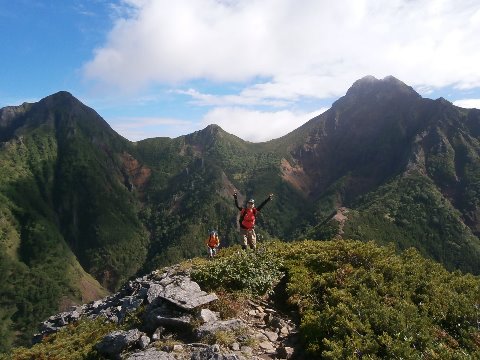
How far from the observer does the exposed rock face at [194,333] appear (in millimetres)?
12195

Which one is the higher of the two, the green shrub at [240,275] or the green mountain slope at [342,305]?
the green shrub at [240,275]

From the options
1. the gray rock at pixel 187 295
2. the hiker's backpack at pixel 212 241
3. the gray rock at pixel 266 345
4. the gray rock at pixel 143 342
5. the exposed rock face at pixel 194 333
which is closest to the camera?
the exposed rock face at pixel 194 333

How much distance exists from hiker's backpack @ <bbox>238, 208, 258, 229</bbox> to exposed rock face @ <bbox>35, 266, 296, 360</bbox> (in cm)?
731

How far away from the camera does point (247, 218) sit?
23.4 m

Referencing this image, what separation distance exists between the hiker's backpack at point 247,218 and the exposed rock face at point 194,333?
731 cm

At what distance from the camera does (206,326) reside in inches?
521

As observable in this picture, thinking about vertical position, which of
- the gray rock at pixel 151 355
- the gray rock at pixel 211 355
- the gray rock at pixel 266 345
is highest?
the gray rock at pixel 211 355

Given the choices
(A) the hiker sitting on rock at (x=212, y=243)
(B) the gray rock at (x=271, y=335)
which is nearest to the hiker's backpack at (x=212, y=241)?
(A) the hiker sitting on rock at (x=212, y=243)

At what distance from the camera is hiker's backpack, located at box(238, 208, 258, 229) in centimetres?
2339

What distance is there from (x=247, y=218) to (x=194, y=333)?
35.2ft

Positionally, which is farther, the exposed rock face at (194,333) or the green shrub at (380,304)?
the exposed rock face at (194,333)

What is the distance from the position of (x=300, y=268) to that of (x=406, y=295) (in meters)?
4.69

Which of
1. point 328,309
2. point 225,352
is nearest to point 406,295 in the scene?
point 328,309

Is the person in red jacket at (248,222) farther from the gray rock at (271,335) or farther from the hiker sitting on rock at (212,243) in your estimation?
the gray rock at (271,335)
